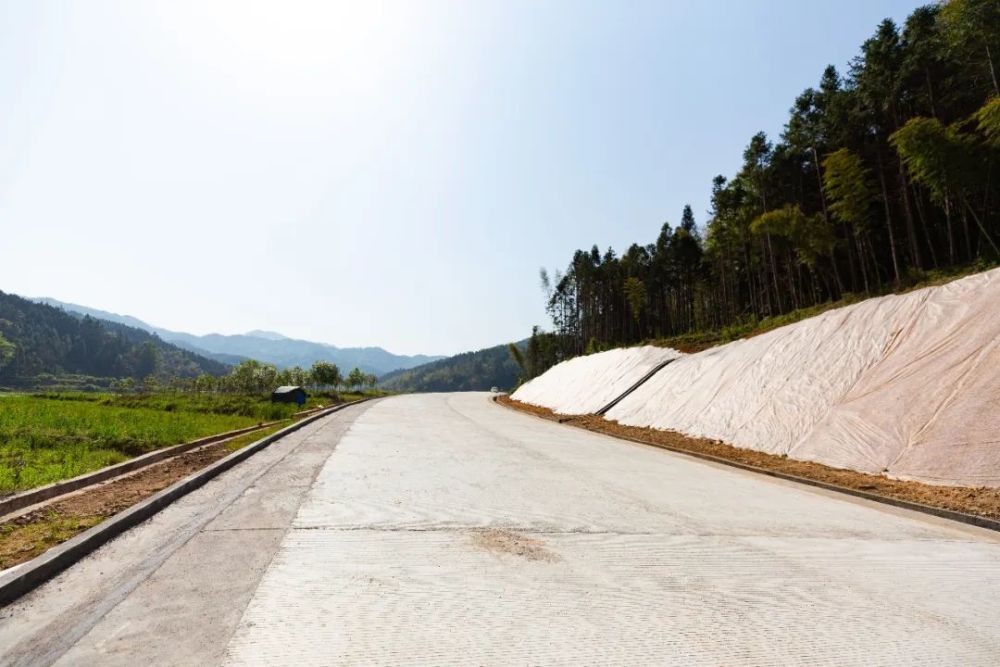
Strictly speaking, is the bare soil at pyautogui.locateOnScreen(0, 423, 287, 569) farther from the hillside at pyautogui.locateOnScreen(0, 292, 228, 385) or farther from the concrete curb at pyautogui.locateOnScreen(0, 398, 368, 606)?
the hillside at pyautogui.locateOnScreen(0, 292, 228, 385)

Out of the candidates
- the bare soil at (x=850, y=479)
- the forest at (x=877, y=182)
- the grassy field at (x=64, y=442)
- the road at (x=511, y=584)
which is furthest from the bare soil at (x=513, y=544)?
the forest at (x=877, y=182)

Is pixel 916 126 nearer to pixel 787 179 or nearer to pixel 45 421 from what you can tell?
pixel 787 179

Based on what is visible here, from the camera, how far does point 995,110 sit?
20.8 meters

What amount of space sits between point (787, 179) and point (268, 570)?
152 ft

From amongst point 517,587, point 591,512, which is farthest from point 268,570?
point 591,512

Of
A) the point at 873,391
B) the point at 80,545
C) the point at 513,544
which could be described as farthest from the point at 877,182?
the point at 80,545

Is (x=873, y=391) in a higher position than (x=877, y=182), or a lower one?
lower

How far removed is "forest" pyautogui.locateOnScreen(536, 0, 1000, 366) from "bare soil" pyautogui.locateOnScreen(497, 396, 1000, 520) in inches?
684

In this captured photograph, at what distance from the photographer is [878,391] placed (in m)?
11.3

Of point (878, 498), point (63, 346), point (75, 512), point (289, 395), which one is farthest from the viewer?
point (63, 346)

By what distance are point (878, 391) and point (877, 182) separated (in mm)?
28898

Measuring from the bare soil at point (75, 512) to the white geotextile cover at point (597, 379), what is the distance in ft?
64.9

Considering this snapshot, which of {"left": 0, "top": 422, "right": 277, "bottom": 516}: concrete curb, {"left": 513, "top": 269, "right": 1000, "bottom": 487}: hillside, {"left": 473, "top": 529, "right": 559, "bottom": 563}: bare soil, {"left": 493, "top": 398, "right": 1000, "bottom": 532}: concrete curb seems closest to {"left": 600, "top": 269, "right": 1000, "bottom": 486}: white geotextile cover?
{"left": 513, "top": 269, "right": 1000, "bottom": 487}: hillside

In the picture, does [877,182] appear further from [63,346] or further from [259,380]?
[63,346]
